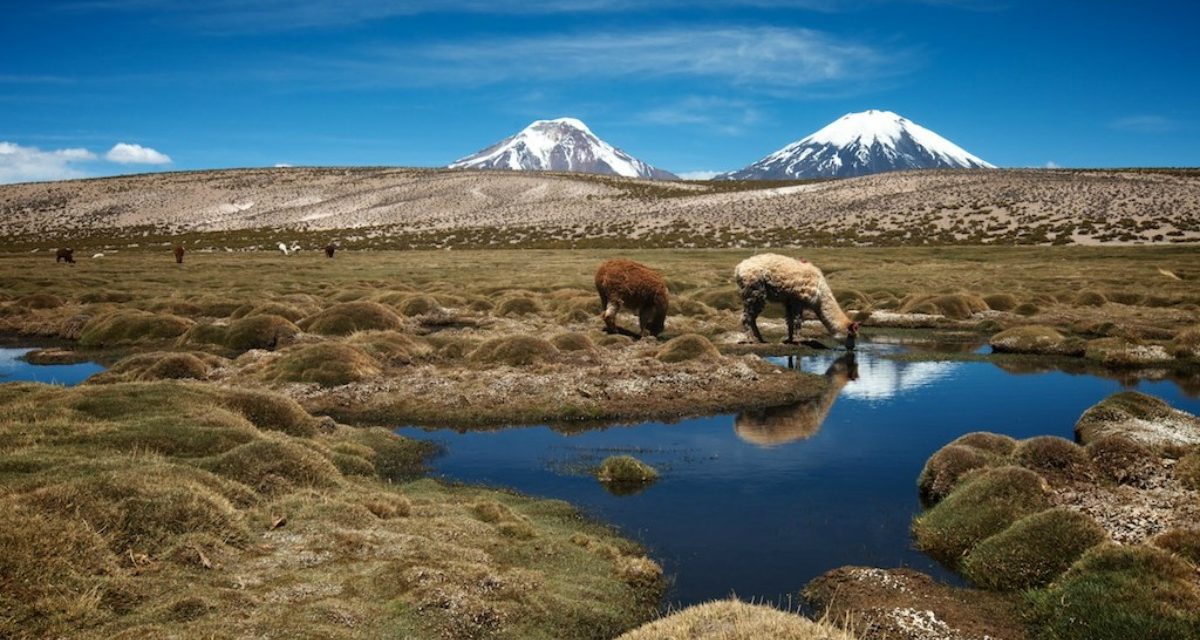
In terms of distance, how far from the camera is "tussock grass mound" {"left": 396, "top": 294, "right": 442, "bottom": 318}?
42.9 metres

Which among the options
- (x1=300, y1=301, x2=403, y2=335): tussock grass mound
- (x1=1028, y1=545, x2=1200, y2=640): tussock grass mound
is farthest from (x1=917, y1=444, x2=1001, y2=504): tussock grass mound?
(x1=300, y1=301, x2=403, y2=335): tussock grass mound

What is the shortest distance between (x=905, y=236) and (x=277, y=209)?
13322 centimetres

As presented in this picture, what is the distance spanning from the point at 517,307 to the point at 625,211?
10201 centimetres

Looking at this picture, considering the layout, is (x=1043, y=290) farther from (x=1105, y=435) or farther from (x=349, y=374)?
(x=349, y=374)

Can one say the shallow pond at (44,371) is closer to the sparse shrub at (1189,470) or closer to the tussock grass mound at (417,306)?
the tussock grass mound at (417,306)

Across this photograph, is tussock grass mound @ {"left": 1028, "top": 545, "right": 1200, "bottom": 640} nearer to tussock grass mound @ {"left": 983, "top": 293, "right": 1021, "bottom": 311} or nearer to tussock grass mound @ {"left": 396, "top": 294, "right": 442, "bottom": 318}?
tussock grass mound @ {"left": 396, "top": 294, "right": 442, "bottom": 318}

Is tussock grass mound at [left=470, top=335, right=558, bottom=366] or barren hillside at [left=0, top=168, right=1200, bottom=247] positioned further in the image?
barren hillside at [left=0, top=168, right=1200, bottom=247]

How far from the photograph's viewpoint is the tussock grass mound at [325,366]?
2641cm

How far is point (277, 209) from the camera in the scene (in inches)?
6919

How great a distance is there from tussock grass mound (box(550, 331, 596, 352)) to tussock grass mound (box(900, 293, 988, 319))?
21465mm

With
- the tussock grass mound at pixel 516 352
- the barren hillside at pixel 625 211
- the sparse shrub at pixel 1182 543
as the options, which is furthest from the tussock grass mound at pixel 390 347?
the barren hillside at pixel 625 211

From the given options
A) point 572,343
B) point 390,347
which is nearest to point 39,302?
point 390,347

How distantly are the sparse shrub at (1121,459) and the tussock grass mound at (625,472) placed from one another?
8.73m

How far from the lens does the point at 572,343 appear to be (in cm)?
3141
